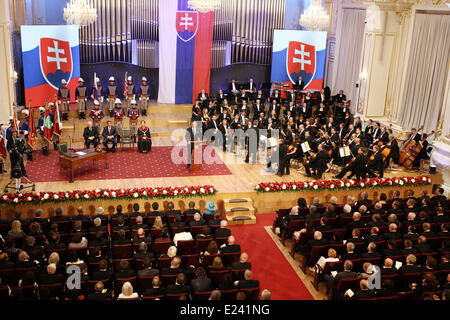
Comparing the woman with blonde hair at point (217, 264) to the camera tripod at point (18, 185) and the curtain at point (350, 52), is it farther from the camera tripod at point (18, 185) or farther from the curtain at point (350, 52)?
the curtain at point (350, 52)

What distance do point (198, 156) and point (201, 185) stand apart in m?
1.35

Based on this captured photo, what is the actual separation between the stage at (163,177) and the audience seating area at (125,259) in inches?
73.9

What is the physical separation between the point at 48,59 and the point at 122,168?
6.19 meters

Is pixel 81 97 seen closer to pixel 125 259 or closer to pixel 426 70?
pixel 125 259

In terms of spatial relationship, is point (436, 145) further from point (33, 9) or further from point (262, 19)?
point (33, 9)

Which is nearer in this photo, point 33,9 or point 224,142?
point 224,142

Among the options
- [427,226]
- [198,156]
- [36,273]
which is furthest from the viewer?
[198,156]

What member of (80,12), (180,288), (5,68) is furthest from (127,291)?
(80,12)

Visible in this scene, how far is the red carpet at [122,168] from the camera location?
13.8 m

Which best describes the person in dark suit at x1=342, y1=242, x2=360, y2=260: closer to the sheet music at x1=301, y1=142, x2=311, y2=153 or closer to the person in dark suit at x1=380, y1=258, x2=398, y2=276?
the person in dark suit at x1=380, y1=258, x2=398, y2=276

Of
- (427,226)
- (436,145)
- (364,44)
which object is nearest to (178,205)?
(427,226)

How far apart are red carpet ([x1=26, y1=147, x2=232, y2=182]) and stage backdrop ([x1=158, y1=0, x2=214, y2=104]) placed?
591cm

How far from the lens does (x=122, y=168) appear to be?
1457cm

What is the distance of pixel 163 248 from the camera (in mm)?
9234
